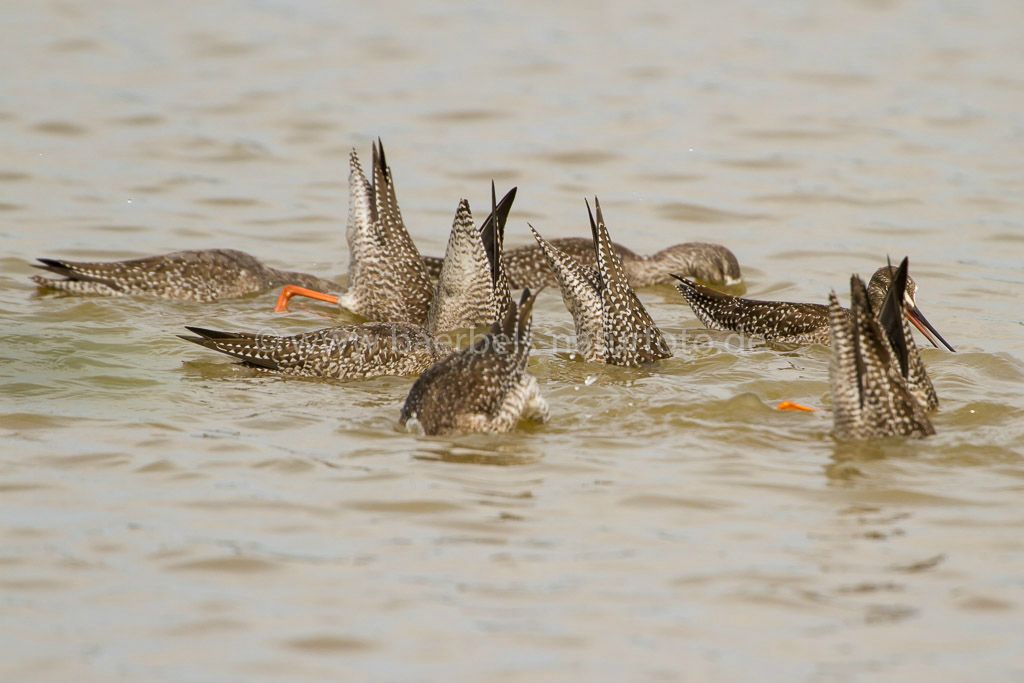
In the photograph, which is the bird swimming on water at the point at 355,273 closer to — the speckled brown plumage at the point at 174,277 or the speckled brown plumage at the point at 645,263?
the speckled brown plumage at the point at 174,277

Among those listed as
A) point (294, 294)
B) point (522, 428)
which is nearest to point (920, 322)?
point (522, 428)

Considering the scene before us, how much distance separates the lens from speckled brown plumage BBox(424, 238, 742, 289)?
36.0 feet

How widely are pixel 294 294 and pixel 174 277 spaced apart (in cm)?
79

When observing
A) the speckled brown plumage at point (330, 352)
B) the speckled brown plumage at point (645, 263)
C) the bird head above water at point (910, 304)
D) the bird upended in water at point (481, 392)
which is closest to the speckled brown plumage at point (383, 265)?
the speckled brown plumage at point (645, 263)

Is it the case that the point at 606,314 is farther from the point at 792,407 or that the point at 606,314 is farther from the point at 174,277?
the point at 174,277

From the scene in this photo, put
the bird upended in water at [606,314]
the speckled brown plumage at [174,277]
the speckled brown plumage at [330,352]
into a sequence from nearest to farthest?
the speckled brown plumage at [330,352], the bird upended in water at [606,314], the speckled brown plumage at [174,277]

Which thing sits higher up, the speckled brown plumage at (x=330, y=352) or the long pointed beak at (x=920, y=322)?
the long pointed beak at (x=920, y=322)

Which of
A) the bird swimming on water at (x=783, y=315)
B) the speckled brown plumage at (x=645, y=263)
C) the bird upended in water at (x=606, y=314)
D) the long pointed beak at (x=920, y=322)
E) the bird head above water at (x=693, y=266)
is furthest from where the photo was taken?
the bird head above water at (x=693, y=266)

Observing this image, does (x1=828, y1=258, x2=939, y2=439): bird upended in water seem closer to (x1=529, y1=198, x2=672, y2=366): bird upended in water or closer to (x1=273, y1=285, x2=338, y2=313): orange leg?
(x1=529, y1=198, x2=672, y2=366): bird upended in water

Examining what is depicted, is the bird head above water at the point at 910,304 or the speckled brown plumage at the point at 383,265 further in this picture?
the speckled brown plumage at the point at 383,265

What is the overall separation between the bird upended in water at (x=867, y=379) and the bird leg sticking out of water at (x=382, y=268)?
3.64 metres

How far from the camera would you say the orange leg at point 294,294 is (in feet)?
32.4

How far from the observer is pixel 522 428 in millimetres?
7320

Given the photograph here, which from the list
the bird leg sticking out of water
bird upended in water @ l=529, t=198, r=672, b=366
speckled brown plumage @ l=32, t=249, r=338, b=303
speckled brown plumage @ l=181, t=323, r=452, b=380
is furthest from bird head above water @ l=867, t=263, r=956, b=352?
speckled brown plumage @ l=32, t=249, r=338, b=303
